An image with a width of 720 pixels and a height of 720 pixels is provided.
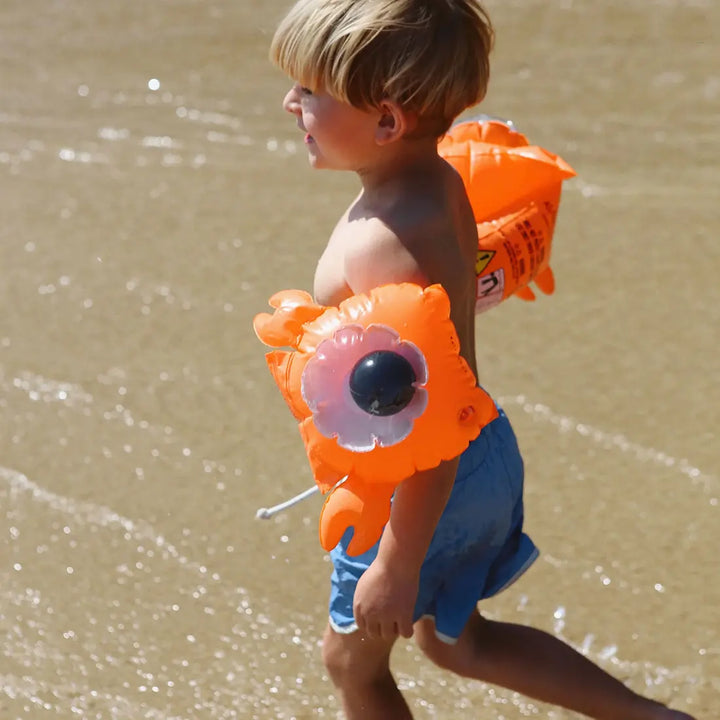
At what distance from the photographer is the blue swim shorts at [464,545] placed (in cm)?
220

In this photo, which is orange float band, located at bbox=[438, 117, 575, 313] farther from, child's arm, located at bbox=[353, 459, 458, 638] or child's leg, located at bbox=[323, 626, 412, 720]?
child's leg, located at bbox=[323, 626, 412, 720]

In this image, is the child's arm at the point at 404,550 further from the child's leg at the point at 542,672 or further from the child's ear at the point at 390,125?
the child's ear at the point at 390,125

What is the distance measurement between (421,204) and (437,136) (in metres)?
0.16

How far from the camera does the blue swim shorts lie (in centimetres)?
220

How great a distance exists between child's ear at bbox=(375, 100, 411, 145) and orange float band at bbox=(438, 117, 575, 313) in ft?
1.42

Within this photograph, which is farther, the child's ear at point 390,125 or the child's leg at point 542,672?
the child's leg at point 542,672

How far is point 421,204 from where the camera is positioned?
6.53ft

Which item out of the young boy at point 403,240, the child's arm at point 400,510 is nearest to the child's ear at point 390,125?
the young boy at point 403,240

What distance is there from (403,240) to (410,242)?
0.01 m

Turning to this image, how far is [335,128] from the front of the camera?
2.03m

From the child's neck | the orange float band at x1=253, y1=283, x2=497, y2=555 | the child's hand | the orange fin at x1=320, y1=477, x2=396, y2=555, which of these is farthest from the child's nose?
the child's hand

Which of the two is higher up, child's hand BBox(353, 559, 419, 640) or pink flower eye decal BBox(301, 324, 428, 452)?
pink flower eye decal BBox(301, 324, 428, 452)

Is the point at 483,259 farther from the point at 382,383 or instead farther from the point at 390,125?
the point at 382,383

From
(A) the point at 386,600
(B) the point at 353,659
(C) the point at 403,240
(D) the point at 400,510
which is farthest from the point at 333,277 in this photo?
(B) the point at 353,659
